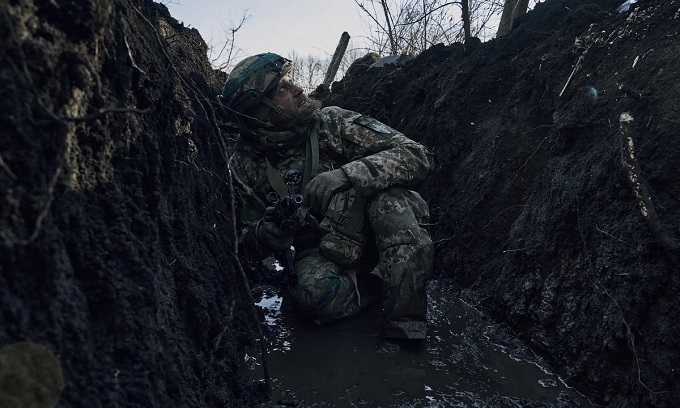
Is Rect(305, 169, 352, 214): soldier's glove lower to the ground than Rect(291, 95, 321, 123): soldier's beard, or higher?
lower

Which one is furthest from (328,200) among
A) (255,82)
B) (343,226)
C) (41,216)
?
(41,216)

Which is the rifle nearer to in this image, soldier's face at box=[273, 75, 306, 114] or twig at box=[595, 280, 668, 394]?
soldier's face at box=[273, 75, 306, 114]

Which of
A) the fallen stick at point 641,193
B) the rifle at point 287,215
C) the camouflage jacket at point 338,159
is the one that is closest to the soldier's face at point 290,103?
the camouflage jacket at point 338,159

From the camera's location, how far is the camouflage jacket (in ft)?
10.0

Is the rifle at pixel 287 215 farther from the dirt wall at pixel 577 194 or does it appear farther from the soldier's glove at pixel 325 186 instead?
the dirt wall at pixel 577 194

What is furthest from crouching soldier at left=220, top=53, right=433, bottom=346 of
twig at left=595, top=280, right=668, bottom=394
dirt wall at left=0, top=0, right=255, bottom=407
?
dirt wall at left=0, top=0, right=255, bottom=407

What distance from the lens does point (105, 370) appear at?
112cm

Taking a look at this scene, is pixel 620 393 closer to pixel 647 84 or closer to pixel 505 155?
pixel 647 84

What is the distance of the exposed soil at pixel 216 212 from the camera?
1.04 meters

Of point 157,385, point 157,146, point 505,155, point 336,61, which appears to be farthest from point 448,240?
point 336,61

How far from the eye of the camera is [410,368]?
92.7 inches

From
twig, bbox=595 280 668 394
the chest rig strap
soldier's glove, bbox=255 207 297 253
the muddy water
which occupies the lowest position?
the muddy water

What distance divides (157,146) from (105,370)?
31.5 inches

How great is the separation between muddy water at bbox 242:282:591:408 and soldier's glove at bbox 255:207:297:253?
473mm
